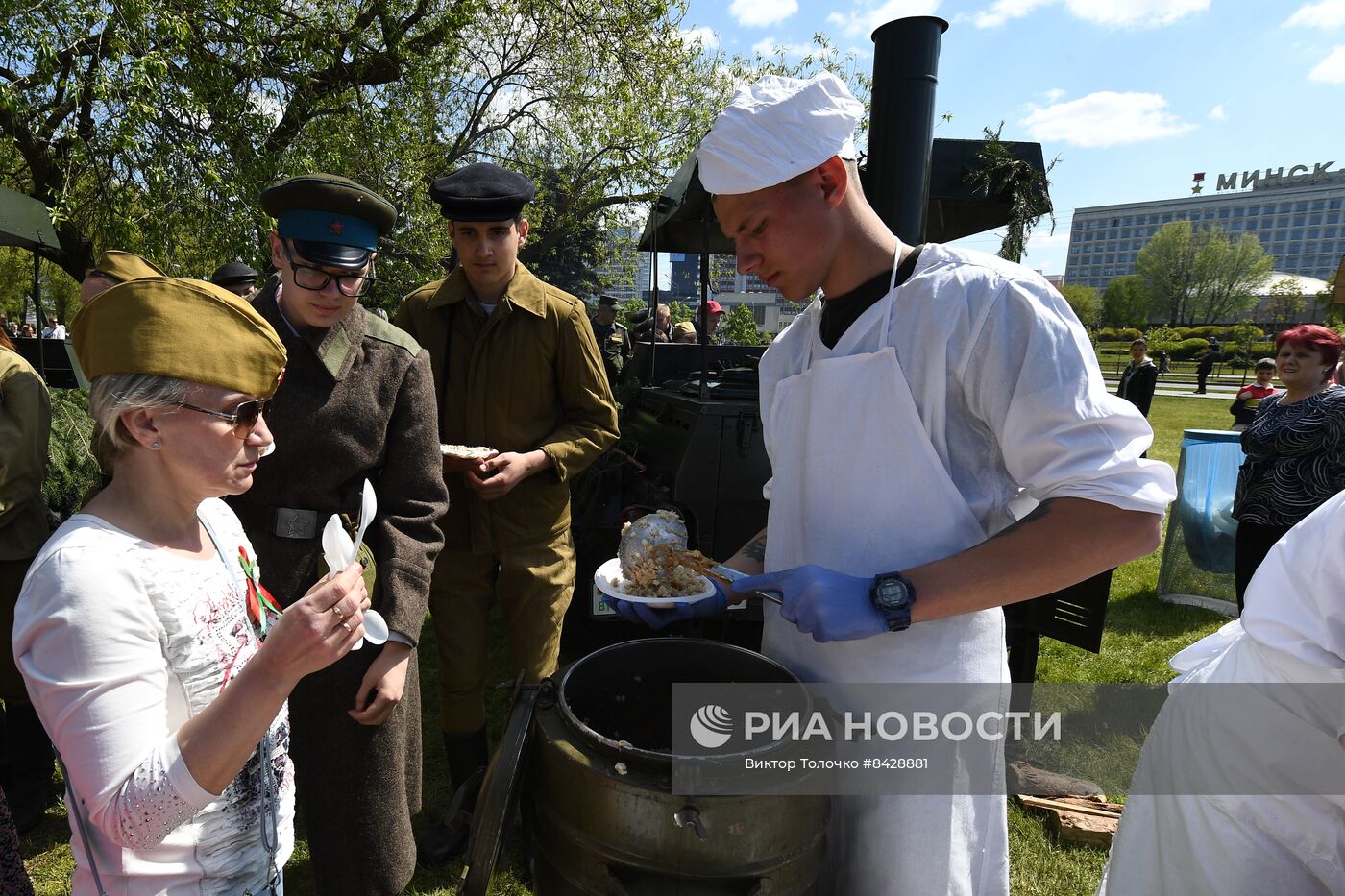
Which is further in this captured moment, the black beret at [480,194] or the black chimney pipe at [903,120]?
the black chimney pipe at [903,120]

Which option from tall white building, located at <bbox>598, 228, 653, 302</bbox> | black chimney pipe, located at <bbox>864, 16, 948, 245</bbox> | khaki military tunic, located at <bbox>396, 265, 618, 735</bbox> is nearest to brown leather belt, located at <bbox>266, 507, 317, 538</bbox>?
khaki military tunic, located at <bbox>396, 265, 618, 735</bbox>

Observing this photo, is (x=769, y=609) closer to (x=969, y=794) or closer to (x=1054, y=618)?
(x=969, y=794)

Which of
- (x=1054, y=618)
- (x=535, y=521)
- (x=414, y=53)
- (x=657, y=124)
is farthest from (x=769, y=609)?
(x=657, y=124)

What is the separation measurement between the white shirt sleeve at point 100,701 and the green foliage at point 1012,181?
4.97 m

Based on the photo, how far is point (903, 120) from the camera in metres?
3.47

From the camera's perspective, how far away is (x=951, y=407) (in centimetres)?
140

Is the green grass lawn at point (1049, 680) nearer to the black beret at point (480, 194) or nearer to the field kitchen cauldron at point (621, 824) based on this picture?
the field kitchen cauldron at point (621, 824)

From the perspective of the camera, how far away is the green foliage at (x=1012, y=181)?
4.73m

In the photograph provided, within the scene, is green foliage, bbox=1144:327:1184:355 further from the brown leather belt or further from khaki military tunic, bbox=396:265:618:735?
the brown leather belt

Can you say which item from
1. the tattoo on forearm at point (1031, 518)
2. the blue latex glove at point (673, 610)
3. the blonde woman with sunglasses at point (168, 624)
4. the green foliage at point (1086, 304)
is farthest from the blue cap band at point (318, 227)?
the green foliage at point (1086, 304)

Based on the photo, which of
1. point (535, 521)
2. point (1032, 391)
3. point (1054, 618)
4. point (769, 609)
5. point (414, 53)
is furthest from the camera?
point (414, 53)

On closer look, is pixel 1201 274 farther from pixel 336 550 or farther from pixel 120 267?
pixel 336 550

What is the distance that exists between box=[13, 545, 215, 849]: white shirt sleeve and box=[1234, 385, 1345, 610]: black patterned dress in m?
5.15

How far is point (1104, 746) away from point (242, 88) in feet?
30.5
